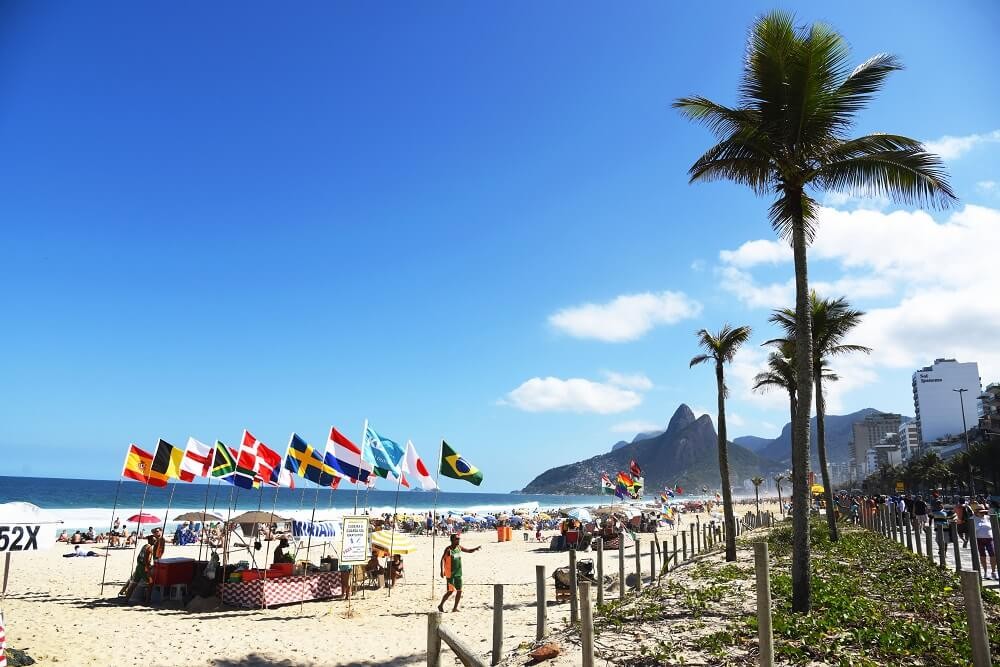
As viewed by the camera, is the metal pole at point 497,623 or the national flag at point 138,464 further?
the national flag at point 138,464

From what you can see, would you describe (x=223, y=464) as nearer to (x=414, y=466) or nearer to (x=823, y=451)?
(x=414, y=466)

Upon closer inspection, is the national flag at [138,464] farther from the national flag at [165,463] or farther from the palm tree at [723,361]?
the palm tree at [723,361]

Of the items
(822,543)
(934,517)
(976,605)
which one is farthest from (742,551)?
(976,605)

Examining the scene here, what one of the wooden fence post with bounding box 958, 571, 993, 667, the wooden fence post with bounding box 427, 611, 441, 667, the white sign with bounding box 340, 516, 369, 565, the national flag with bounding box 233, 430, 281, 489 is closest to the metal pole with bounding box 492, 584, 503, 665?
the wooden fence post with bounding box 427, 611, 441, 667

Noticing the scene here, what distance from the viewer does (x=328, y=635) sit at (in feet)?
42.5

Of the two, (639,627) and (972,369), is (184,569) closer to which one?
(639,627)

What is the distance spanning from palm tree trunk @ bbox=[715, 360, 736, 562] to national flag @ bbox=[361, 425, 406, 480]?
958 centimetres

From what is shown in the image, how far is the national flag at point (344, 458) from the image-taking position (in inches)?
688

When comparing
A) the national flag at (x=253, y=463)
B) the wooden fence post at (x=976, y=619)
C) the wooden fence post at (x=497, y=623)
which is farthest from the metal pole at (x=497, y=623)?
the national flag at (x=253, y=463)

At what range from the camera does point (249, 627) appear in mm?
13492

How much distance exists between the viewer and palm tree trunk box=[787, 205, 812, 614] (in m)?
10.1

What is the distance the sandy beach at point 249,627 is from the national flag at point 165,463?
3316 mm

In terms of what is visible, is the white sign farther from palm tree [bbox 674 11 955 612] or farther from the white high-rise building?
the white high-rise building

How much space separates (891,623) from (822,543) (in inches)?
510
